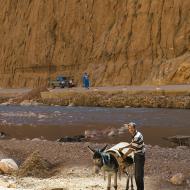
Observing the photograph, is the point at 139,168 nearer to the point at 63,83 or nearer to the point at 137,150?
the point at 137,150

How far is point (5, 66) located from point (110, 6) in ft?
64.1

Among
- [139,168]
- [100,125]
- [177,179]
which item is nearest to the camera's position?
[139,168]

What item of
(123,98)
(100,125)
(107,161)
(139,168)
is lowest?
(100,125)

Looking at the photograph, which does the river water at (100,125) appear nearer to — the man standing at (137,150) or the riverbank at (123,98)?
the riverbank at (123,98)

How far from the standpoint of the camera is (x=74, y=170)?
1392cm

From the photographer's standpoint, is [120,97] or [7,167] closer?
[7,167]

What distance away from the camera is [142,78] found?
57188 mm

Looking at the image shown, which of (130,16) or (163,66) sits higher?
(130,16)

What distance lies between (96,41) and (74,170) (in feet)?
170

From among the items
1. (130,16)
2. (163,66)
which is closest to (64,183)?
(163,66)

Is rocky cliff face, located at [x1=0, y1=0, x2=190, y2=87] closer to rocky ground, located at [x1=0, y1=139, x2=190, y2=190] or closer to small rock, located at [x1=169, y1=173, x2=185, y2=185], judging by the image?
rocky ground, located at [x1=0, y1=139, x2=190, y2=190]

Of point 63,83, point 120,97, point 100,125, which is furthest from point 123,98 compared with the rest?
point 63,83

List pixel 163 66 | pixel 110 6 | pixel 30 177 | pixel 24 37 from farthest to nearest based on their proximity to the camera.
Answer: pixel 24 37 < pixel 110 6 < pixel 163 66 < pixel 30 177

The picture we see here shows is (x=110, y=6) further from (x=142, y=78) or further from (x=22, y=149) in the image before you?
(x=22, y=149)
